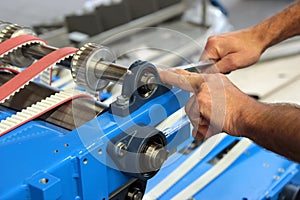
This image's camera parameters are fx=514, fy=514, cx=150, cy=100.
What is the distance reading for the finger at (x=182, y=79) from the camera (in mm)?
993

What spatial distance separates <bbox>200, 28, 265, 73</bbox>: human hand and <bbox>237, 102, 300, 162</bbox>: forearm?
248 mm

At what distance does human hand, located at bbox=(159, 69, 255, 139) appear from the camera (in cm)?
100

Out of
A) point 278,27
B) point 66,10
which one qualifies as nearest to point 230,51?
point 278,27

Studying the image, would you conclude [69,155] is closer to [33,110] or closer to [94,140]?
[94,140]

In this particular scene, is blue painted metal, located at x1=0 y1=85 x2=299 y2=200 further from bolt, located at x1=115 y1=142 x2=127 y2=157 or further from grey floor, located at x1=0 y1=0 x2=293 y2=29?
grey floor, located at x1=0 y1=0 x2=293 y2=29

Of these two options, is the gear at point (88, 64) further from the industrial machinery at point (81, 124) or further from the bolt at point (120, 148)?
the bolt at point (120, 148)

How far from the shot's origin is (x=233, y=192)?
4.58 feet

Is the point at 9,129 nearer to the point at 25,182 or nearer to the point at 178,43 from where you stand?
the point at 25,182

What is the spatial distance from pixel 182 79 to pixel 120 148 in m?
0.19

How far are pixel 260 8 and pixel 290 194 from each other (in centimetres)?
279

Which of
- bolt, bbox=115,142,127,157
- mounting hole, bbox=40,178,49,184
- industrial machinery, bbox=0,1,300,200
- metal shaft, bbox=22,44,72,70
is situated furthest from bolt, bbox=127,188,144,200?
metal shaft, bbox=22,44,72,70

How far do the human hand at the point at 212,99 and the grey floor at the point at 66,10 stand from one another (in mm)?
2654

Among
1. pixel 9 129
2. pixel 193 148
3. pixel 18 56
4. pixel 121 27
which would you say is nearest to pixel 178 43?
pixel 121 27

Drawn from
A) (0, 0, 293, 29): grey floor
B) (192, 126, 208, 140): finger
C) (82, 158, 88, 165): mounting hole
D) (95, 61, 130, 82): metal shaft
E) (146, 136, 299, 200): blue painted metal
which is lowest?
(0, 0, 293, 29): grey floor
